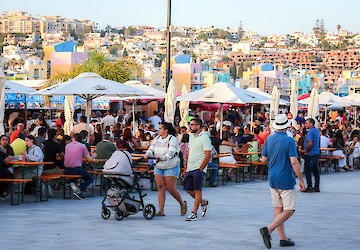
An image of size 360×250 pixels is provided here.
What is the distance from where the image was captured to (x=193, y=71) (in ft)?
347

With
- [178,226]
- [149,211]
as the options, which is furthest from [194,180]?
[178,226]

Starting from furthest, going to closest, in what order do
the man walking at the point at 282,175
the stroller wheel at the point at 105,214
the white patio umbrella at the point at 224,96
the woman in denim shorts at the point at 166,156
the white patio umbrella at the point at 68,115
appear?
the white patio umbrella at the point at 224,96 < the white patio umbrella at the point at 68,115 < the woman in denim shorts at the point at 166,156 < the stroller wheel at the point at 105,214 < the man walking at the point at 282,175

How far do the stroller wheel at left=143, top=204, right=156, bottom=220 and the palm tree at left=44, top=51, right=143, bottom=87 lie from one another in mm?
39437

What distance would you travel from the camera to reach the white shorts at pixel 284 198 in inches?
406

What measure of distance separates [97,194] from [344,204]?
4.67 meters

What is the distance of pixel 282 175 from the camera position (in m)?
10.4

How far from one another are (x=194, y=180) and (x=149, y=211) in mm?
808

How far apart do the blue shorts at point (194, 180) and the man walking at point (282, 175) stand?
2405 millimetres

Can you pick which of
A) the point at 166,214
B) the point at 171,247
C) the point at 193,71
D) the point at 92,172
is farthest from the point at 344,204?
the point at 193,71

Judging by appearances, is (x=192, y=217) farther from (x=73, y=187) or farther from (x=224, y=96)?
(x=224, y=96)

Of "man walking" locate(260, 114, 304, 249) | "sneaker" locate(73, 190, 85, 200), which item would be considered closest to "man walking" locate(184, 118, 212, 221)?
"man walking" locate(260, 114, 304, 249)

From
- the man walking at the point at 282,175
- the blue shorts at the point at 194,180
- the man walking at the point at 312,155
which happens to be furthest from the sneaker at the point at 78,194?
the man walking at the point at 282,175

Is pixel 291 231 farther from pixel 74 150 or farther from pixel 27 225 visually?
pixel 74 150

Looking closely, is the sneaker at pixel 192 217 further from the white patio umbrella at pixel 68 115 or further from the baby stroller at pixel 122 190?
the white patio umbrella at pixel 68 115
